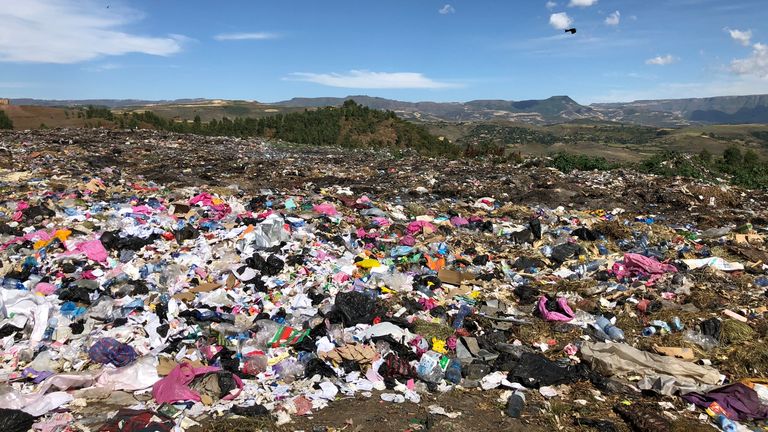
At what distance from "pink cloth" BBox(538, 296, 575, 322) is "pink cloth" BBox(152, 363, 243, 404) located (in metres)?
3.15

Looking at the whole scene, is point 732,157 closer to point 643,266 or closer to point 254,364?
point 643,266

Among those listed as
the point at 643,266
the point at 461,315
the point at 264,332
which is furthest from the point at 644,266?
the point at 264,332

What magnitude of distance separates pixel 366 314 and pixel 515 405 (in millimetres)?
1725

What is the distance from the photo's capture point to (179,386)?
326 cm

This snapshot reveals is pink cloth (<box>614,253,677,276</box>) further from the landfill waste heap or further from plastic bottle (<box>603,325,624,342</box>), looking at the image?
plastic bottle (<box>603,325,624,342</box>)

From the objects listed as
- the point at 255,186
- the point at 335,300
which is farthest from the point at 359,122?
the point at 335,300

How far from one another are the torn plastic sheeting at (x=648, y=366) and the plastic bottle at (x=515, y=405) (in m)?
0.93

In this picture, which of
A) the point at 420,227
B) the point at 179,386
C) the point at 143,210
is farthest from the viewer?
the point at 420,227

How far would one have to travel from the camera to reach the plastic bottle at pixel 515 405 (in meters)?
3.24

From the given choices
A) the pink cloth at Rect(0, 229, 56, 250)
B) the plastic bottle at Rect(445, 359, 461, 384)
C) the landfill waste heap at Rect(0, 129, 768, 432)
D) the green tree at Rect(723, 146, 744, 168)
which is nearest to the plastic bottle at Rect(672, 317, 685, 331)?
the landfill waste heap at Rect(0, 129, 768, 432)

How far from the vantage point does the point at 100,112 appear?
113 feet

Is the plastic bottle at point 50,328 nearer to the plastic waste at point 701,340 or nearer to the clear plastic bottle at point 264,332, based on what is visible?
the clear plastic bottle at point 264,332

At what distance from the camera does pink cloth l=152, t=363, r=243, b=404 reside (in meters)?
3.21

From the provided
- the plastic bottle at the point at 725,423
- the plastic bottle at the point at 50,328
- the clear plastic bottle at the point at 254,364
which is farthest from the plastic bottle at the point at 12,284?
the plastic bottle at the point at 725,423
